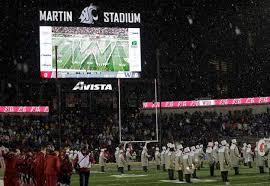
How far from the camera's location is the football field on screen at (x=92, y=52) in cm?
4116

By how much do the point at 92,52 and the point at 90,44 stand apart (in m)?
0.53

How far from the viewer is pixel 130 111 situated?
49.6m

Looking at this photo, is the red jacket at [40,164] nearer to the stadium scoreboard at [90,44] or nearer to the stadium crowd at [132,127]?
the stadium crowd at [132,127]

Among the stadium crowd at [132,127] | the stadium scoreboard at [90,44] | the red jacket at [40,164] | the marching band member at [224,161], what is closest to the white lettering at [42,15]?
the stadium scoreboard at [90,44]

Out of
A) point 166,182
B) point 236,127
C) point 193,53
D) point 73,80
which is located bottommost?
point 166,182

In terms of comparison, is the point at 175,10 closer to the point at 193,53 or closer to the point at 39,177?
the point at 193,53

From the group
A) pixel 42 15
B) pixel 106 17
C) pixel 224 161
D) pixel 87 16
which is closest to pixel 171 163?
pixel 224 161

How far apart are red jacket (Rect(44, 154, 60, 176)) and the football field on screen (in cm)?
2383

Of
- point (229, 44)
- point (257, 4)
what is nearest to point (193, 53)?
point (229, 44)

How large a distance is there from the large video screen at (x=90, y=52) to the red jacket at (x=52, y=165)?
2346 centimetres

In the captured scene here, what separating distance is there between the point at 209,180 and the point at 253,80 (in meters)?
29.6

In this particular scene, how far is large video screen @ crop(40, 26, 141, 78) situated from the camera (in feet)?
133

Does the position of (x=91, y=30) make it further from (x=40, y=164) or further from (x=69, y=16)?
(x=40, y=164)

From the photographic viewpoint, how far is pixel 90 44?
138 feet
